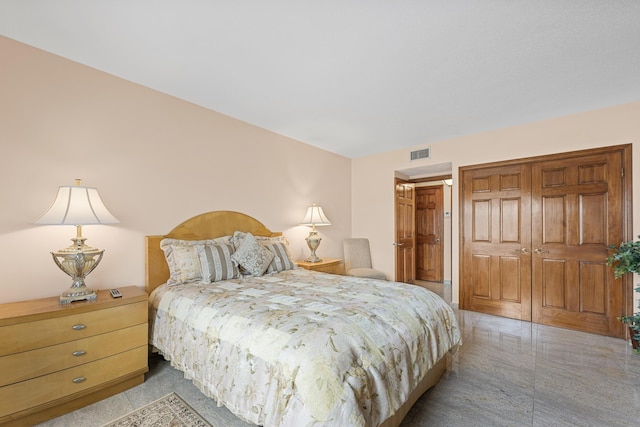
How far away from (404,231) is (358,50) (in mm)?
3525

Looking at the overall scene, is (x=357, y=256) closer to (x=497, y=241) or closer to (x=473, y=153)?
(x=497, y=241)

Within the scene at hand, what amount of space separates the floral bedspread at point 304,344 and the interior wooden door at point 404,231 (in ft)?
8.47

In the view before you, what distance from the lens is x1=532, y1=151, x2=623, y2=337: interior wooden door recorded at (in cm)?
301

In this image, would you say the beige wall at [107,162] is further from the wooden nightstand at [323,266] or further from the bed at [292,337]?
the wooden nightstand at [323,266]

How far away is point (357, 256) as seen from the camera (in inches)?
189

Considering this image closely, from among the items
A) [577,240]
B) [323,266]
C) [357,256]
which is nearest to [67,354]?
[323,266]

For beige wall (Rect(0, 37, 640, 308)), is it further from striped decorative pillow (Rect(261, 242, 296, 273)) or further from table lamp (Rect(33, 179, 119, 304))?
striped decorative pillow (Rect(261, 242, 296, 273))

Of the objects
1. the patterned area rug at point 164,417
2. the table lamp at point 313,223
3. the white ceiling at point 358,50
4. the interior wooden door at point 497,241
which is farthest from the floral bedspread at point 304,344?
the interior wooden door at point 497,241

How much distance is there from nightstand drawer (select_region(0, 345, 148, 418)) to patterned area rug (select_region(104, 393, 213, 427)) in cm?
33

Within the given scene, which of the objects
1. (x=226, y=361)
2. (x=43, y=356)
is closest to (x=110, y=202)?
(x=43, y=356)

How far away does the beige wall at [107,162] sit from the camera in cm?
199

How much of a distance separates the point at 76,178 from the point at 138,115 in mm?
777

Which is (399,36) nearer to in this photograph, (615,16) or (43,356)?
(615,16)

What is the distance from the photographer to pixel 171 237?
275 centimetres
